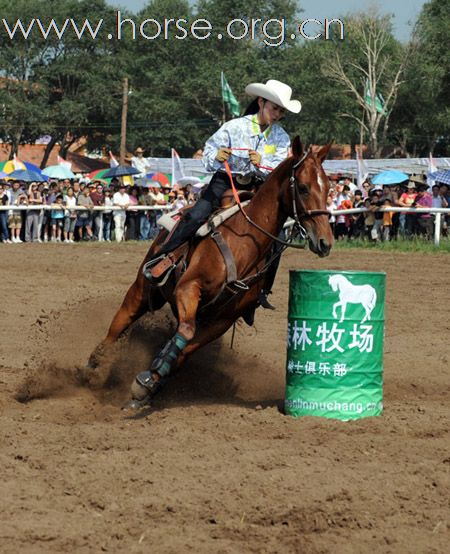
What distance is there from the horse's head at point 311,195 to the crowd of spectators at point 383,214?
47.5ft

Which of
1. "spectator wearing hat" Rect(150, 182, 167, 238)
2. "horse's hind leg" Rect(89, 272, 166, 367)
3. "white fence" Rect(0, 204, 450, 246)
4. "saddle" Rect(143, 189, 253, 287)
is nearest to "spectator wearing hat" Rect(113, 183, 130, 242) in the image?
"white fence" Rect(0, 204, 450, 246)

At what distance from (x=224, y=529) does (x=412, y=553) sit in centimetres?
90

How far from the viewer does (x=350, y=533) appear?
4.86m

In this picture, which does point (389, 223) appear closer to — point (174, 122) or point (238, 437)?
point (238, 437)

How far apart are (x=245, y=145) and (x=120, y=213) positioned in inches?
683

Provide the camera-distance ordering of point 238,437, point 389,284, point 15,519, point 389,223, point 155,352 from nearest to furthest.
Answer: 1. point 15,519
2. point 238,437
3. point 155,352
4. point 389,284
5. point 389,223

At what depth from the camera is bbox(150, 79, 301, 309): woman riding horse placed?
8.32m

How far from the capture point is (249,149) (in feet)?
27.9

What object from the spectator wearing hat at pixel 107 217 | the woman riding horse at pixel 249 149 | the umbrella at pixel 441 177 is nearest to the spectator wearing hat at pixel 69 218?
the spectator wearing hat at pixel 107 217

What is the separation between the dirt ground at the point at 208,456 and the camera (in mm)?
4828

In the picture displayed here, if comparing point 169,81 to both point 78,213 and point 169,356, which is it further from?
point 169,356

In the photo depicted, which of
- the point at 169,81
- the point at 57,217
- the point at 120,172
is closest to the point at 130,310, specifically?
the point at 57,217

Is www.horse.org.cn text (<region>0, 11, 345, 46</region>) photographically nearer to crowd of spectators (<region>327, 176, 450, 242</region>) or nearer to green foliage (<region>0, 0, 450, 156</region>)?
green foliage (<region>0, 0, 450, 156</region>)

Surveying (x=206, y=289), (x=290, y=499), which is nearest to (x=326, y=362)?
(x=206, y=289)
